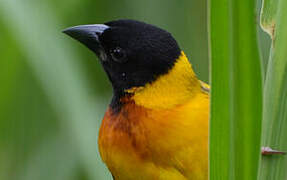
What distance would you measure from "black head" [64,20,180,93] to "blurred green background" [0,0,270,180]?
11.1 inches

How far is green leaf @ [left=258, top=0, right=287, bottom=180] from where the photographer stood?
102 cm

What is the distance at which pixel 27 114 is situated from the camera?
2721 mm

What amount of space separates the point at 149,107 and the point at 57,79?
59cm

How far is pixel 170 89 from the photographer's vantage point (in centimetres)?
192

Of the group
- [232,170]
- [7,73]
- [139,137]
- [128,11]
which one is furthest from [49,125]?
[232,170]

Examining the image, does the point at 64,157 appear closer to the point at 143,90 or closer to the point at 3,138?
the point at 3,138

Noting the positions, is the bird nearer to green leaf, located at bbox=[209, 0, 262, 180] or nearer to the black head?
the black head

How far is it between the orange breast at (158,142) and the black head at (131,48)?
15 cm

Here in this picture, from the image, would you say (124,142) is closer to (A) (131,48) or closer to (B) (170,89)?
(B) (170,89)

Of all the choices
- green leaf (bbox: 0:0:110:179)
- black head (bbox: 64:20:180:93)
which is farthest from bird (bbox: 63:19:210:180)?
green leaf (bbox: 0:0:110:179)

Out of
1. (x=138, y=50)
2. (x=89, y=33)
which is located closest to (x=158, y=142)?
(x=138, y=50)

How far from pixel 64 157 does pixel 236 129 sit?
1.79m

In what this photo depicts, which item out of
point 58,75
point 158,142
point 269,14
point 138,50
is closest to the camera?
point 269,14

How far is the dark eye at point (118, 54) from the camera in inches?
80.3
